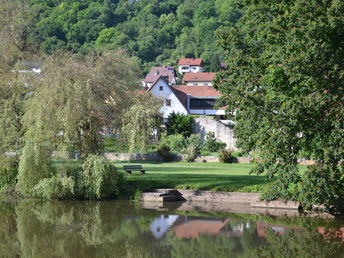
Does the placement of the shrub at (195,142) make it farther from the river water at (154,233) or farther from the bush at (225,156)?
the river water at (154,233)

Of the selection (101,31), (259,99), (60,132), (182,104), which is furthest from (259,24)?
(101,31)

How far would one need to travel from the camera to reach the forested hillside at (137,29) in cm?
15625

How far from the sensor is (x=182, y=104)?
7144cm

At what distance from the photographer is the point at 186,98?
243 feet

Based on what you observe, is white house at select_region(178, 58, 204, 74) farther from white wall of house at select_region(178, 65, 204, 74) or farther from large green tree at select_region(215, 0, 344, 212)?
large green tree at select_region(215, 0, 344, 212)

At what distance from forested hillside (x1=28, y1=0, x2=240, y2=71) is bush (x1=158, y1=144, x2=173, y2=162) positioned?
90.5m

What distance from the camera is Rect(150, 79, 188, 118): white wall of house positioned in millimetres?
71000

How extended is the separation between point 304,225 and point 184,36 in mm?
153488

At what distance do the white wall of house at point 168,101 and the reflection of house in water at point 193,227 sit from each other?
4456 centimetres

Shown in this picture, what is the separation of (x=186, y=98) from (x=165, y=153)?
25386 mm

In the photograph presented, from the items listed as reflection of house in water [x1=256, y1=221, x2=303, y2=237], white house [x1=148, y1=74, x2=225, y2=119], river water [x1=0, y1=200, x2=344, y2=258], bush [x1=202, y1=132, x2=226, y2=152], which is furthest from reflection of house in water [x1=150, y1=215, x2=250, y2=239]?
white house [x1=148, y1=74, x2=225, y2=119]

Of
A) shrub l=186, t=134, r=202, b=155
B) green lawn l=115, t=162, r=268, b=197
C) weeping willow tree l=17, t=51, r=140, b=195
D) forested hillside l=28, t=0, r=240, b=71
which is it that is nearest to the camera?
weeping willow tree l=17, t=51, r=140, b=195

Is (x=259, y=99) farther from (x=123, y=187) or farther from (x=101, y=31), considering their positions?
(x=101, y=31)

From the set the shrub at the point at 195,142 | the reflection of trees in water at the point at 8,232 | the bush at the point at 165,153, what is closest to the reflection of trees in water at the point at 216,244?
the reflection of trees in water at the point at 8,232
